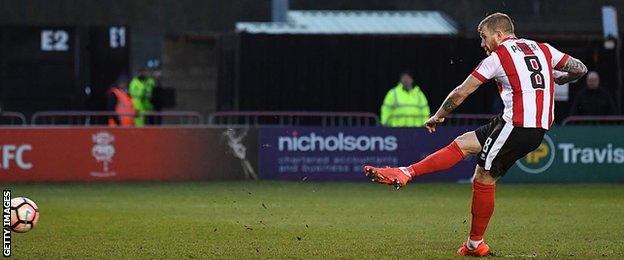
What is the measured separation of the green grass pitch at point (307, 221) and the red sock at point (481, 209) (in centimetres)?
31

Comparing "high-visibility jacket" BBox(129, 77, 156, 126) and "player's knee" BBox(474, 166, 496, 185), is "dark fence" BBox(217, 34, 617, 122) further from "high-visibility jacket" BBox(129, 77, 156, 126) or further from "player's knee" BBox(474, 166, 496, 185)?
"player's knee" BBox(474, 166, 496, 185)

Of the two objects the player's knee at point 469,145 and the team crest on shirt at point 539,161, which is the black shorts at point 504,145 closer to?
the player's knee at point 469,145

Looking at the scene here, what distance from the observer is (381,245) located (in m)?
12.0

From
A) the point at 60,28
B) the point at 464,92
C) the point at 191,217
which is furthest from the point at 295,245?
the point at 60,28

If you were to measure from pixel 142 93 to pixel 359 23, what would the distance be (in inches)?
215

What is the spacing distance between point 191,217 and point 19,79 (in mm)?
13107

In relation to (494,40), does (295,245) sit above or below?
below

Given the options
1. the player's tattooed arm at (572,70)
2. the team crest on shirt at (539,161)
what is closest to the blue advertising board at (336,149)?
the team crest on shirt at (539,161)

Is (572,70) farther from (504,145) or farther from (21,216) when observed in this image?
(21,216)

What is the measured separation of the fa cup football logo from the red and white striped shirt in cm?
1176

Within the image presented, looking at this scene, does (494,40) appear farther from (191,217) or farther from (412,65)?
(412,65)

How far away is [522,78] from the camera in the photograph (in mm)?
10820

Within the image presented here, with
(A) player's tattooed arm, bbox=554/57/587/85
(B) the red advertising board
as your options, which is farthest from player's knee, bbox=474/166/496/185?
(B) the red advertising board

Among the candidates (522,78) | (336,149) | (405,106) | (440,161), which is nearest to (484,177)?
(440,161)
